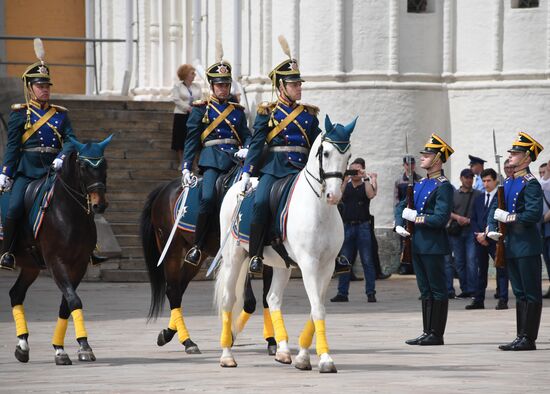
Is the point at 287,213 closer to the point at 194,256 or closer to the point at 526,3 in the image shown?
the point at 194,256

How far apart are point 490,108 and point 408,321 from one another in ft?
34.7

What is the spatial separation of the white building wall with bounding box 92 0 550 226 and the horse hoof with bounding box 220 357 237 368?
48.9ft

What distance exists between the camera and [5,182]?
17359mm

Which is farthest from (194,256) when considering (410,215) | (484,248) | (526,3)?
(526,3)

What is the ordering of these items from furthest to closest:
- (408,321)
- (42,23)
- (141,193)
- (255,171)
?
(42,23) → (141,193) → (408,321) → (255,171)

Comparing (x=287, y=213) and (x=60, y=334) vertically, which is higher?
(x=287, y=213)

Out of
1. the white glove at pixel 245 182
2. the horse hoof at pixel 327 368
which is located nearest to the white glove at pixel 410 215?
Result: the white glove at pixel 245 182

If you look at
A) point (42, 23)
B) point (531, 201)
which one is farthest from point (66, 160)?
point (42, 23)

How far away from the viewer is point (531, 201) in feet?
57.4

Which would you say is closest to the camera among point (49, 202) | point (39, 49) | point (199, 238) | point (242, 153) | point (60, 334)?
point (60, 334)

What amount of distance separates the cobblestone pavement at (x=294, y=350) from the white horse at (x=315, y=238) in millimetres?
263

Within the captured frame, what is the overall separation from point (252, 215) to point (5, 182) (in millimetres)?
2709

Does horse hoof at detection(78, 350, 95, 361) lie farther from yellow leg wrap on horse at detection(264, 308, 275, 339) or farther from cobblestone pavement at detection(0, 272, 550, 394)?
yellow leg wrap on horse at detection(264, 308, 275, 339)

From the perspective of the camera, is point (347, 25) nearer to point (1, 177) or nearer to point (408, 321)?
point (408, 321)
